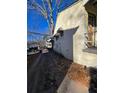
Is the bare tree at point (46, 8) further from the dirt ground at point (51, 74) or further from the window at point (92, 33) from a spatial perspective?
the window at point (92, 33)

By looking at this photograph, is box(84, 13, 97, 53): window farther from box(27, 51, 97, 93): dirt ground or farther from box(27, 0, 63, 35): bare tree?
box(27, 0, 63, 35): bare tree

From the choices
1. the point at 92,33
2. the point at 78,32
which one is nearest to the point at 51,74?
the point at 92,33

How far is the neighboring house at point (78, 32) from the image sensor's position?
2521mm

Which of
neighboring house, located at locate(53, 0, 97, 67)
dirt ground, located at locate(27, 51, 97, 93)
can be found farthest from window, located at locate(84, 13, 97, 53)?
dirt ground, located at locate(27, 51, 97, 93)

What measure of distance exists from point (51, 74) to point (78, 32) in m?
0.93

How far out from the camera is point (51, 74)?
2.50 meters

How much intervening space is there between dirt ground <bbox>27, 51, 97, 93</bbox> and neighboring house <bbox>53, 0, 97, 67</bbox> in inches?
6.8

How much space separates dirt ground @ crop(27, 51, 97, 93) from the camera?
2.06m

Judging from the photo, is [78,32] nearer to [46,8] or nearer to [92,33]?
[92,33]
